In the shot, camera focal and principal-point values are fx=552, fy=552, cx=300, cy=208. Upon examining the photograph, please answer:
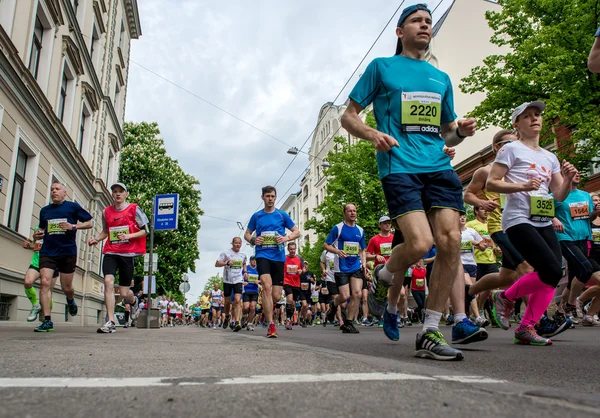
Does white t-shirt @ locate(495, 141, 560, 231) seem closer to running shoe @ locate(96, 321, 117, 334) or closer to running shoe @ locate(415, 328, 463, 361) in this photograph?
running shoe @ locate(415, 328, 463, 361)

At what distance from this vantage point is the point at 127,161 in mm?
36906

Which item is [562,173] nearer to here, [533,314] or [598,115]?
[533,314]

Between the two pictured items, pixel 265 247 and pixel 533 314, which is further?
pixel 265 247

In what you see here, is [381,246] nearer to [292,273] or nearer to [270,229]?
[270,229]

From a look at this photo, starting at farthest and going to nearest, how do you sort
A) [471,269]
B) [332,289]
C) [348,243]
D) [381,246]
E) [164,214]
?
[164,214]
[332,289]
[381,246]
[471,269]
[348,243]

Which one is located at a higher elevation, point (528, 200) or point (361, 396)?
point (528, 200)

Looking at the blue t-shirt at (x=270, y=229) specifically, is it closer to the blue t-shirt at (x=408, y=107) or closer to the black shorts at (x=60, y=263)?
the black shorts at (x=60, y=263)

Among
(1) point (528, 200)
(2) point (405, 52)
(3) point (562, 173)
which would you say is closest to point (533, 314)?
(1) point (528, 200)

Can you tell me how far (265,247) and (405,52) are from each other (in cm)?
426

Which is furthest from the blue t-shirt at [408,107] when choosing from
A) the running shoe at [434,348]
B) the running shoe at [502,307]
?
the running shoe at [502,307]

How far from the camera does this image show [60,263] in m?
8.00

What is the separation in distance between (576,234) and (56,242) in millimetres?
7295

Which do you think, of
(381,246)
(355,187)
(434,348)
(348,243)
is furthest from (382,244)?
(355,187)

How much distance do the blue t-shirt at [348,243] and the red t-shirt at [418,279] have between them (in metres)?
3.19
